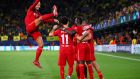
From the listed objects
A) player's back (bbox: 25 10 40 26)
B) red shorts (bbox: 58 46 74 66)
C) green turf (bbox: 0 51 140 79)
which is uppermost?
player's back (bbox: 25 10 40 26)

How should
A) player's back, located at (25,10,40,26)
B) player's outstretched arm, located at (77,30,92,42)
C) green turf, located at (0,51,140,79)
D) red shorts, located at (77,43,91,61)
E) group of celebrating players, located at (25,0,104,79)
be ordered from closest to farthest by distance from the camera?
player's outstretched arm, located at (77,30,92,42), group of celebrating players, located at (25,0,104,79), red shorts, located at (77,43,91,61), player's back, located at (25,10,40,26), green turf, located at (0,51,140,79)

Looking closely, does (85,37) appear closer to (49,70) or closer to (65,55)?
(65,55)

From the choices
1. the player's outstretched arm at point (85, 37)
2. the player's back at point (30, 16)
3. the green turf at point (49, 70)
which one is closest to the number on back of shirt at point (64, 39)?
the player's outstretched arm at point (85, 37)

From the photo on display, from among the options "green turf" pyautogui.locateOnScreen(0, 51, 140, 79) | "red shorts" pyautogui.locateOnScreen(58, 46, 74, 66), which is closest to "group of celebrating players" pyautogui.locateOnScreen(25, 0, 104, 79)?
"red shorts" pyautogui.locateOnScreen(58, 46, 74, 66)

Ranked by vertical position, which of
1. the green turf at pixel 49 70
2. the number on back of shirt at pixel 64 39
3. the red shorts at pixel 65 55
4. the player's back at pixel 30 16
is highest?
the player's back at pixel 30 16

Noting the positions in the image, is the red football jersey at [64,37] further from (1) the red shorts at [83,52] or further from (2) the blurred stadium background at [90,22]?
(2) the blurred stadium background at [90,22]

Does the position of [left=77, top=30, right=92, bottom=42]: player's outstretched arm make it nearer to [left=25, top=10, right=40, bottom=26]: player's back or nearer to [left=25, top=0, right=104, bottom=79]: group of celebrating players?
[left=25, top=0, right=104, bottom=79]: group of celebrating players

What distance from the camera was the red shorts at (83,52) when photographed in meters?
10.3

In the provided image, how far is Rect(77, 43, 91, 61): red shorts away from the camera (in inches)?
407

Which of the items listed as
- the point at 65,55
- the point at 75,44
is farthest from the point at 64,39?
the point at 75,44

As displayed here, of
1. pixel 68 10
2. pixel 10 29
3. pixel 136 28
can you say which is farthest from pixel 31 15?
pixel 68 10

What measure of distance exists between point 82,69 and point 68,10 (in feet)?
152

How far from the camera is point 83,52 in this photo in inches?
408

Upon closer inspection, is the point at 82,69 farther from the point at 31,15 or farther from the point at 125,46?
the point at 125,46
